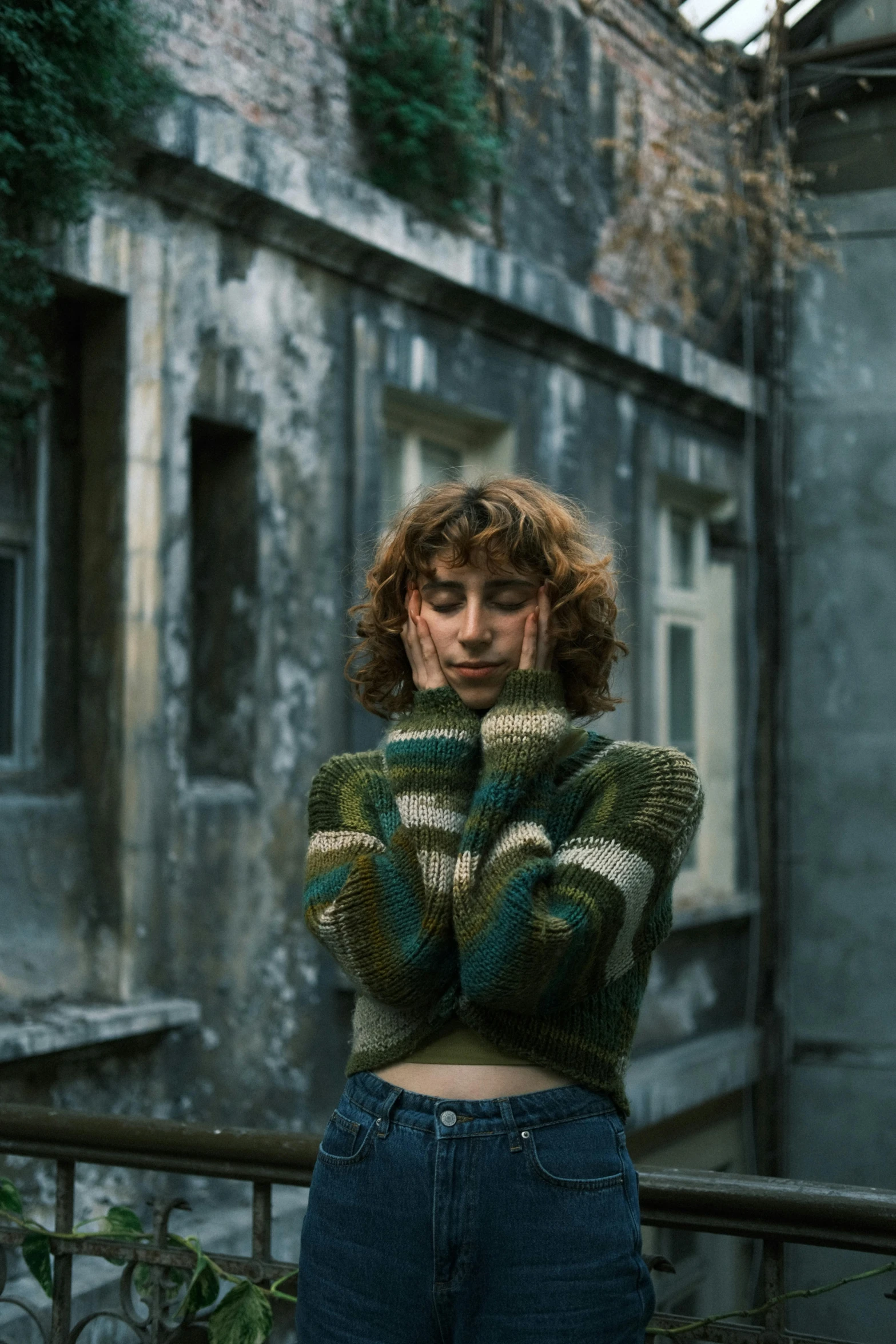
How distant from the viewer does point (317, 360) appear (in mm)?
6004

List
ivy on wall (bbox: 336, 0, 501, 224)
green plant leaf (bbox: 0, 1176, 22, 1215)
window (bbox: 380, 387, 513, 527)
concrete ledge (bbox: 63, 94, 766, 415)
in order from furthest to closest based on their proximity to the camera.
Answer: window (bbox: 380, 387, 513, 527)
ivy on wall (bbox: 336, 0, 501, 224)
concrete ledge (bbox: 63, 94, 766, 415)
green plant leaf (bbox: 0, 1176, 22, 1215)

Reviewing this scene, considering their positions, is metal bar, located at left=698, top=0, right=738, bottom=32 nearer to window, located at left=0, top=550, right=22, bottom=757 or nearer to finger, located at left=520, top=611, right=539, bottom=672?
window, located at left=0, top=550, right=22, bottom=757

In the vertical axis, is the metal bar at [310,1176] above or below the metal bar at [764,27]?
below

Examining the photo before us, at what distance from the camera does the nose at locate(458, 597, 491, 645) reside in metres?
2.04

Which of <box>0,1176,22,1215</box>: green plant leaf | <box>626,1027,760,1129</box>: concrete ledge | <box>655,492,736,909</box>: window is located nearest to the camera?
<box>0,1176,22,1215</box>: green plant leaf

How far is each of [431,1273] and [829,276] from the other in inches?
348

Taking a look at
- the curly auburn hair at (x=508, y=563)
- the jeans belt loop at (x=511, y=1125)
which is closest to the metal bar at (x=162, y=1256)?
the jeans belt loop at (x=511, y=1125)

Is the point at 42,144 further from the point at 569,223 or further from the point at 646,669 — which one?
the point at 646,669

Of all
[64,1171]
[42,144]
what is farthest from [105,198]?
[64,1171]

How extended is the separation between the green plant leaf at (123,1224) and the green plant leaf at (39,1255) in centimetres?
12

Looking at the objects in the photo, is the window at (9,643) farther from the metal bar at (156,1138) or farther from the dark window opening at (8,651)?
the metal bar at (156,1138)

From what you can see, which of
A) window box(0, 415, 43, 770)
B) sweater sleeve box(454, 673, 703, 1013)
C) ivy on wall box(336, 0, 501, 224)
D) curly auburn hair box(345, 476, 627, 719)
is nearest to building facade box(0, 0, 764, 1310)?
window box(0, 415, 43, 770)

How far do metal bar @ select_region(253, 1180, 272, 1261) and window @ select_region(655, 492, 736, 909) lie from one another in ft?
22.6

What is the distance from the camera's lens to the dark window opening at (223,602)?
18.7 ft
